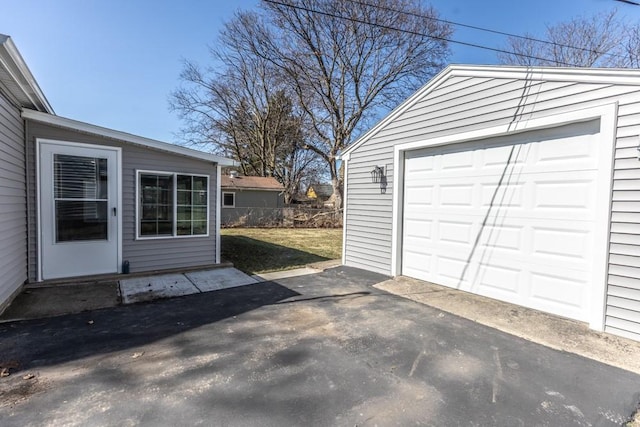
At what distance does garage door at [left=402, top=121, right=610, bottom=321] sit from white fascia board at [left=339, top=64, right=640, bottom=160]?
0.52 metres

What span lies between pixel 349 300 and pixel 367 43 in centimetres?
1828

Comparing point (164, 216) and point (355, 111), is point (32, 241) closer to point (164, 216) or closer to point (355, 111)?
point (164, 216)

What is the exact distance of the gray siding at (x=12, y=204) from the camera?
3869mm

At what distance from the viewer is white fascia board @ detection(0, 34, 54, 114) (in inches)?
119

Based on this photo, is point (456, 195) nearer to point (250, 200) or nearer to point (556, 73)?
point (556, 73)

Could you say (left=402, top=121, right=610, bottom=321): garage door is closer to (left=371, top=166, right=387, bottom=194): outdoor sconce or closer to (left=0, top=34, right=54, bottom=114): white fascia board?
(left=371, top=166, right=387, bottom=194): outdoor sconce

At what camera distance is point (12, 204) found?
423cm

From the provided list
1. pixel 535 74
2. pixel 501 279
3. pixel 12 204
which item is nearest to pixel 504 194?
pixel 501 279

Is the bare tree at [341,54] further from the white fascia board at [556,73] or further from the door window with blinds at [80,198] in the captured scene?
the door window with blinds at [80,198]

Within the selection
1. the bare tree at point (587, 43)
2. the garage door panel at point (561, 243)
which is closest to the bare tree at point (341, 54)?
the bare tree at point (587, 43)

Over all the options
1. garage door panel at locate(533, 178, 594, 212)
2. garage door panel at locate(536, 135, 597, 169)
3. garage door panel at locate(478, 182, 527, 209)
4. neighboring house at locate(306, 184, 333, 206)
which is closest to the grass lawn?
garage door panel at locate(478, 182, 527, 209)

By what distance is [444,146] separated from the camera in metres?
5.20

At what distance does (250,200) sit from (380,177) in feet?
52.5

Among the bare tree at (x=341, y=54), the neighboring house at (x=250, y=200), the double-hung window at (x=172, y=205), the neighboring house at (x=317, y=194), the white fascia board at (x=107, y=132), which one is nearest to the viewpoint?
the white fascia board at (x=107, y=132)
